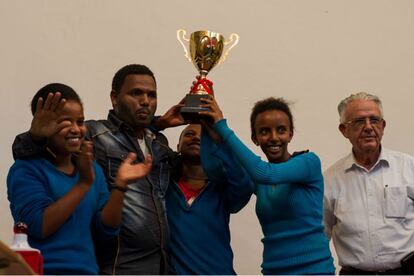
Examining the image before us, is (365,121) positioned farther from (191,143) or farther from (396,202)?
(191,143)

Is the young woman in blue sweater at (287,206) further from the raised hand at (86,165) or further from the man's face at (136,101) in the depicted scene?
the raised hand at (86,165)

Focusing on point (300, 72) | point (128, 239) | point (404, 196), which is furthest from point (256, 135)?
point (300, 72)

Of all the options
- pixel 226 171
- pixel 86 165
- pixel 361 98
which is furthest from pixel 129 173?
pixel 361 98

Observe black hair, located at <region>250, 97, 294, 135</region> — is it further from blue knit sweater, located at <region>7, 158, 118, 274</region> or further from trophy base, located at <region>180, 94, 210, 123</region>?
blue knit sweater, located at <region>7, 158, 118, 274</region>

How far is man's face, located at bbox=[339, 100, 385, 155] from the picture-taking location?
12.0 feet

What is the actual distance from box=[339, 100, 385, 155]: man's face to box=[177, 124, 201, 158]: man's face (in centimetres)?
75

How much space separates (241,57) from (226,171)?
1262mm

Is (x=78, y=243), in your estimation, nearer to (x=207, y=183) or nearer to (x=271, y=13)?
(x=207, y=183)

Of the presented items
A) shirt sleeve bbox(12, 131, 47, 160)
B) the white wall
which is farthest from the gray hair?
shirt sleeve bbox(12, 131, 47, 160)

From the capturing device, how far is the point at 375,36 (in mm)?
4488

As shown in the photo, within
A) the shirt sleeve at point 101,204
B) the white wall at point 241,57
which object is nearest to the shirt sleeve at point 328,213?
the white wall at point 241,57

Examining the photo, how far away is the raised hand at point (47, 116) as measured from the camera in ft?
8.82

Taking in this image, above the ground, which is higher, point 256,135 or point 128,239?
point 256,135

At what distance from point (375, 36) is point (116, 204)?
2.19 m
